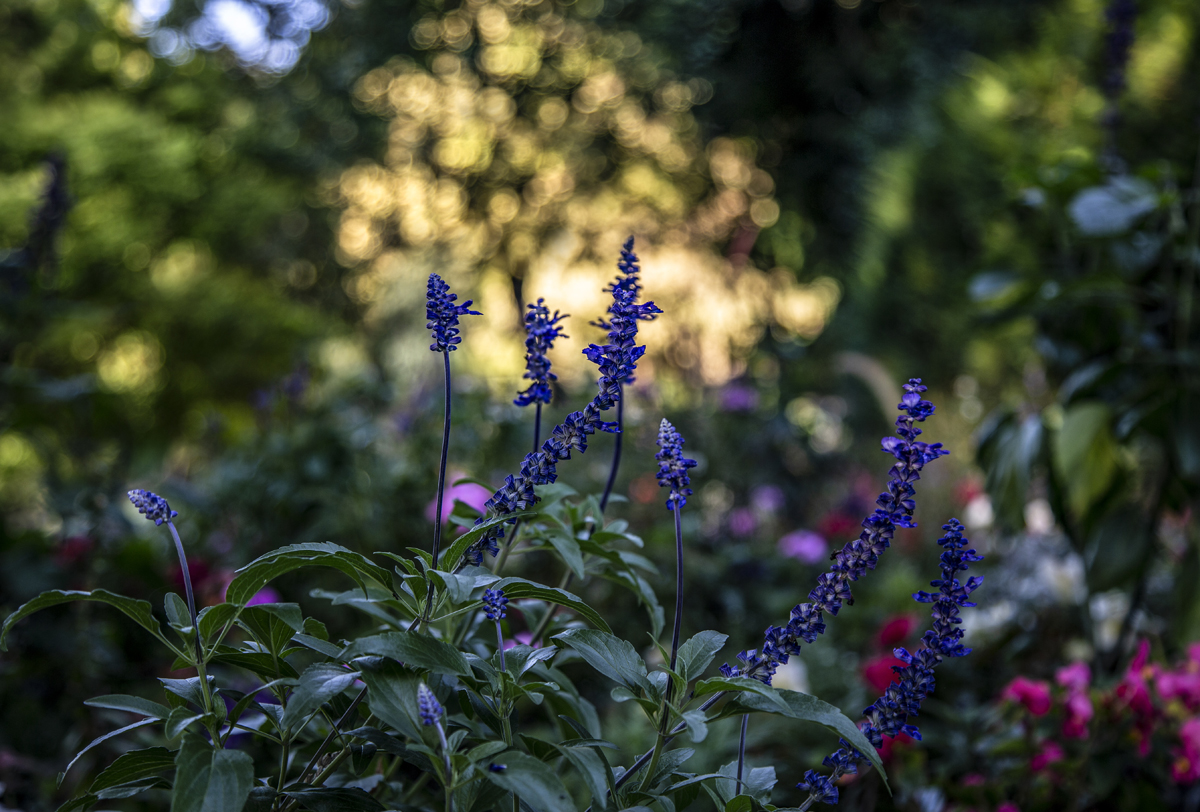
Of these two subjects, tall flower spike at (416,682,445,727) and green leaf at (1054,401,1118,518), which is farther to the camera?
green leaf at (1054,401,1118,518)

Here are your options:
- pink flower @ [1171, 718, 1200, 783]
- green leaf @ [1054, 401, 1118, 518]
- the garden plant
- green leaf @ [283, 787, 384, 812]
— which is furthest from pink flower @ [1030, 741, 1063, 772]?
green leaf @ [283, 787, 384, 812]

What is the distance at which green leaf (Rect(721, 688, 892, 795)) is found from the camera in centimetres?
43

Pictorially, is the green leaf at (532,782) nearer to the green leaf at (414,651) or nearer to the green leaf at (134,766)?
the green leaf at (414,651)

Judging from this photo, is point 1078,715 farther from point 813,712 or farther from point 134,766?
point 134,766

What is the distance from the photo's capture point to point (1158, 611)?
1.90 metres

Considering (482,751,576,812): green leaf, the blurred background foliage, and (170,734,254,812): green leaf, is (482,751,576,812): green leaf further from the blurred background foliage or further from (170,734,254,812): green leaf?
the blurred background foliage

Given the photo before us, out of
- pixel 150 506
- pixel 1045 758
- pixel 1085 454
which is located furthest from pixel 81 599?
pixel 1085 454

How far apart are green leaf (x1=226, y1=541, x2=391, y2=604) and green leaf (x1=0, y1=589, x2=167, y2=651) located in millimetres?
48

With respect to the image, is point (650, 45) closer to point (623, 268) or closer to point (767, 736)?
point (767, 736)

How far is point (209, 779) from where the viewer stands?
0.42m

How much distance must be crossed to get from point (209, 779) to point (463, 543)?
0.18 metres

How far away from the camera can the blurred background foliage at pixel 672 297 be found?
4.51 feet

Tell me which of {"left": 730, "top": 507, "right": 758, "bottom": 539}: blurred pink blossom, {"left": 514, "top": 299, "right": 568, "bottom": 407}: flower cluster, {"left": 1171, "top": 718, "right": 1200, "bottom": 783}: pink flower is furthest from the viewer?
{"left": 730, "top": 507, "right": 758, "bottom": 539}: blurred pink blossom

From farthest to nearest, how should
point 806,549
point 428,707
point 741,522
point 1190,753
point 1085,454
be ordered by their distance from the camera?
point 741,522 → point 806,549 → point 1085,454 → point 1190,753 → point 428,707
